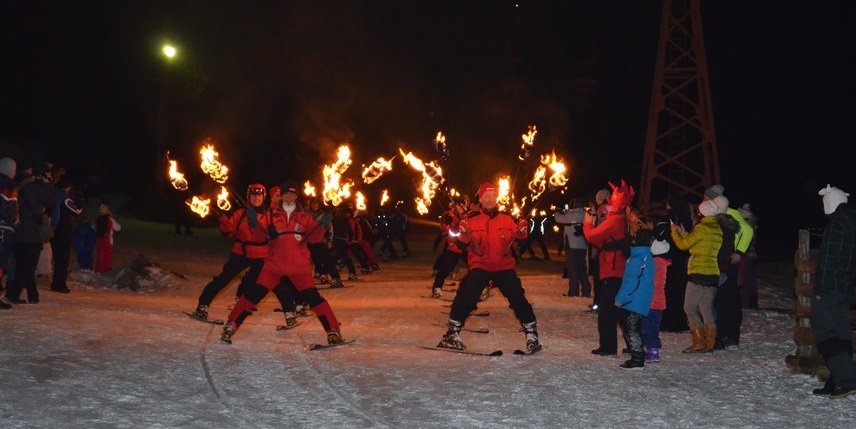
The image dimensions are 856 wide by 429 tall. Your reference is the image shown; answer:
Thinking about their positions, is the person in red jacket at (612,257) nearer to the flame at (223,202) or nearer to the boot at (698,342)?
the boot at (698,342)

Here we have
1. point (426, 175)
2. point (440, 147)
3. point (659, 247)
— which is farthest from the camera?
point (426, 175)

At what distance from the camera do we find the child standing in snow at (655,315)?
10672 millimetres

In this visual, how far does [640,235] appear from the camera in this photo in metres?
10.6

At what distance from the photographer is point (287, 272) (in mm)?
11367

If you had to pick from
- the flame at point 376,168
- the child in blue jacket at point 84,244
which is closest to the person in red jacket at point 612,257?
the flame at point 376,168

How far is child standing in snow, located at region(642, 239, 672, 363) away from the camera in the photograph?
10672 millimetres

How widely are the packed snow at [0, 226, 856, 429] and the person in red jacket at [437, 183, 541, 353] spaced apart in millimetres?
555

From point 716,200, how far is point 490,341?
3.10m

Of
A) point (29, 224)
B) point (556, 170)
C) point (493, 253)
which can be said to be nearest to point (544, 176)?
point (556, 170)

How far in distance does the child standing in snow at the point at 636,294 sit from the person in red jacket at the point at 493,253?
1.10 metres

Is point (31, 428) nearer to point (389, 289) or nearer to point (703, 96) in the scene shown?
point (389, 289)

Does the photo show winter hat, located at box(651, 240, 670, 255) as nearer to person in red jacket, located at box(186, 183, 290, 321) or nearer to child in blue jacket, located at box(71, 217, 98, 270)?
person in red jacket, located at box(186, 183, 290, 321)

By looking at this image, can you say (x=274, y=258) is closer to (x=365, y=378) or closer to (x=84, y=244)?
(x=365, y=378)

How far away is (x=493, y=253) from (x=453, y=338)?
41.8 inches
